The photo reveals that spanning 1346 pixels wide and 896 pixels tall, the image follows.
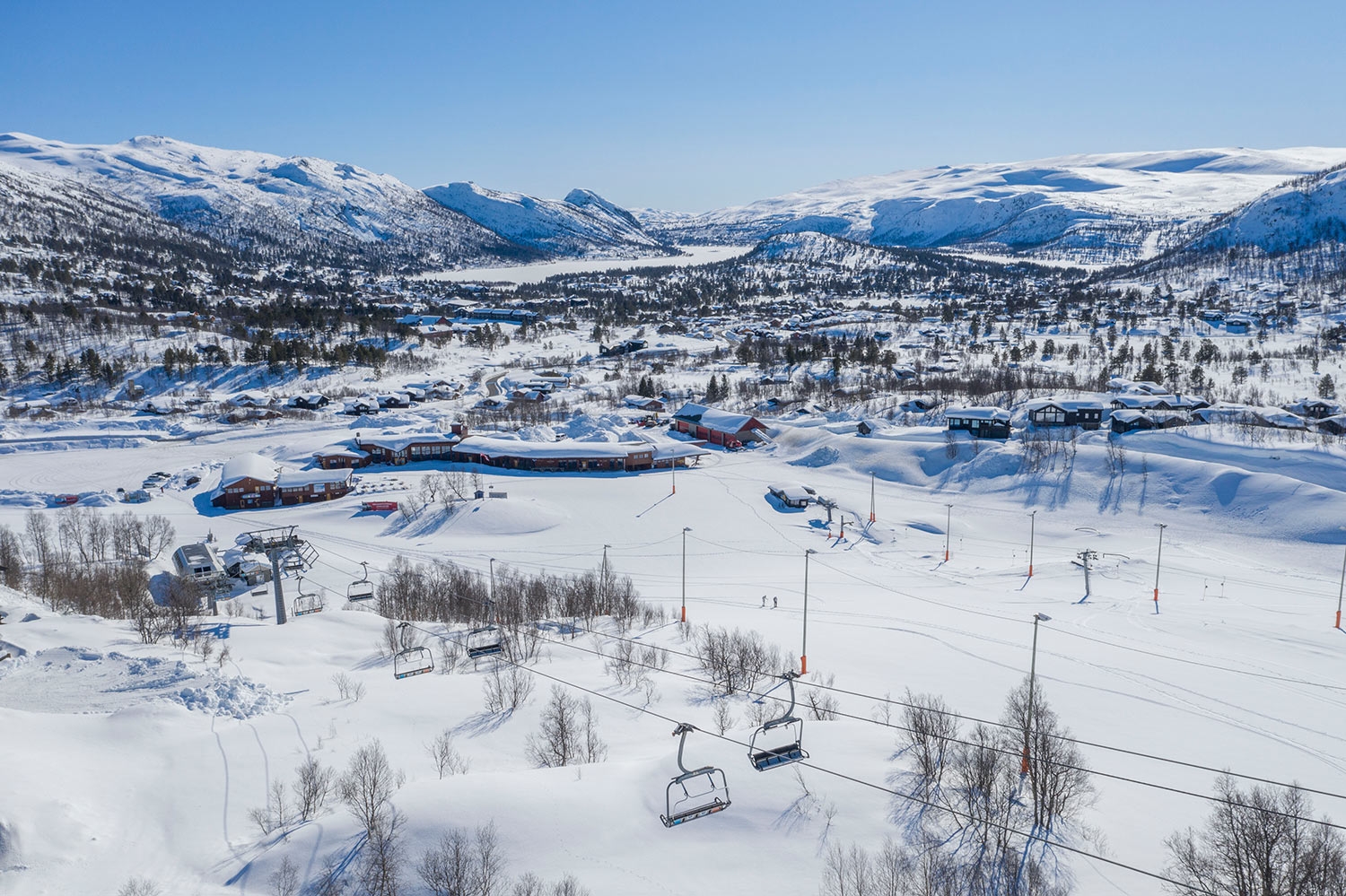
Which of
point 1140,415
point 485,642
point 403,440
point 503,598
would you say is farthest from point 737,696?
point 1140,415

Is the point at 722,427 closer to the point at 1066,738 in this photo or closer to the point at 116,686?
the point at 116,686

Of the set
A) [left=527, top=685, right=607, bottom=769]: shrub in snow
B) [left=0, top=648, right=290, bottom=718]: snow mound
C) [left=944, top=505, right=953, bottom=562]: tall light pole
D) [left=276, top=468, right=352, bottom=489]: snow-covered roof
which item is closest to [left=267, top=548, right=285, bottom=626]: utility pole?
[left=0, top=648, right=290, bottom=718]: snow mound

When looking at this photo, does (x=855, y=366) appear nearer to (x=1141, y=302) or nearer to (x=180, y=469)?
(x=180, y=469)

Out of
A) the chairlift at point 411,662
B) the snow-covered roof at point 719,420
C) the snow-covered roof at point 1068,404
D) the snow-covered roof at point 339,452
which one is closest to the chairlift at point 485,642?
the chairlift at point 411,662

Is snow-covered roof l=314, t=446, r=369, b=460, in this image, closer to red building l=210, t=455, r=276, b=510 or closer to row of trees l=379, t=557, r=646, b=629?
red building l=210, t=455, r=276, b=510

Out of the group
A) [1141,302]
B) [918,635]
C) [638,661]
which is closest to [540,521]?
[638,661]

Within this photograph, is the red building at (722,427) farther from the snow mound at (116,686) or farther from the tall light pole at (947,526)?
the snow mound at (116,686)
